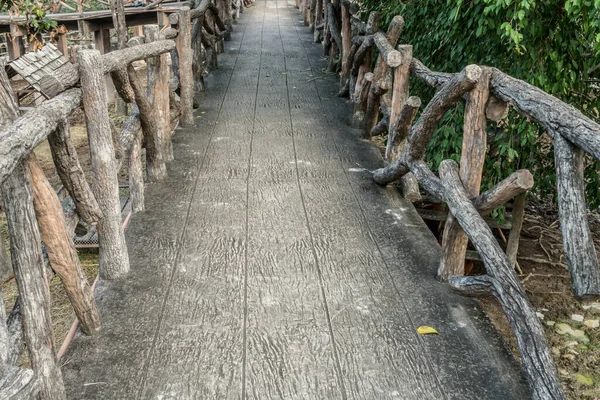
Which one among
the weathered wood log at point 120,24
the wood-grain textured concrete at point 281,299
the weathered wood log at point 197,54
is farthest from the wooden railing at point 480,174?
the weathered wood log at point 120,24

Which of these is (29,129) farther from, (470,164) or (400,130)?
(400,130)

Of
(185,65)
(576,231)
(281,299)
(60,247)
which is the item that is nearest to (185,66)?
(185,65)

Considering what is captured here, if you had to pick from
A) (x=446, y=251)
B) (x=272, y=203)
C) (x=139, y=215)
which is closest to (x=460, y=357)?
(x=446, y=251)

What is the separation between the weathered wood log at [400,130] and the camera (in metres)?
4.25

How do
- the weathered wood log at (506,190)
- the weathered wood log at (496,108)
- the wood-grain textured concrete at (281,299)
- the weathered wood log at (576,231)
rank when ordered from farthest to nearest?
1. the weathered wood log at (496,108)
2. the weathered wood log at (506,190)
3. the wood-grain textured concrete at (281,299)
4. the weathered wood log at (576,231)

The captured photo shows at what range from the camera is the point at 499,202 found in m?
2.80

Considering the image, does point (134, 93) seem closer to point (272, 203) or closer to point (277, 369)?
point (272, 203)

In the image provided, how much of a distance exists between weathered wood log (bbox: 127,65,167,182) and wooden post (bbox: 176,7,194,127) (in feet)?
4.02

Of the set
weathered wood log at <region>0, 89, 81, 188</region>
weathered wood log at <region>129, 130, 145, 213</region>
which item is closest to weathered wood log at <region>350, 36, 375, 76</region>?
weathered wood log at <region>129, 130, 145, 213</region>

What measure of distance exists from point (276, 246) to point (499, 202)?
4.11ft

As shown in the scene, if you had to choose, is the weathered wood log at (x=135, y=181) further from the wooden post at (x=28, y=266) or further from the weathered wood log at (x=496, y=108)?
the weathered wood log at (x=496, y=108)

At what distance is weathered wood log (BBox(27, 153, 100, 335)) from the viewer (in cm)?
222

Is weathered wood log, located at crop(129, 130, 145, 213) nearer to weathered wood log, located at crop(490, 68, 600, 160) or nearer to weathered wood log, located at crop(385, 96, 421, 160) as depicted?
weathered wood log, located at crop(385, 96, 421, 160)

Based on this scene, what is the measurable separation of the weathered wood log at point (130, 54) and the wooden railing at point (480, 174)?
5.26 ft
